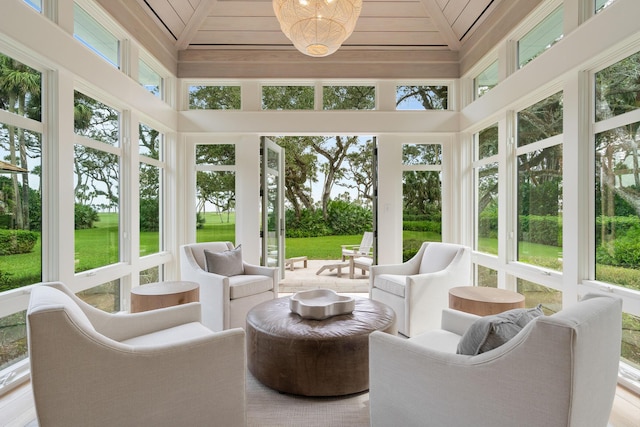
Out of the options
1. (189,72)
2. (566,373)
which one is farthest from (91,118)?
(566,373)

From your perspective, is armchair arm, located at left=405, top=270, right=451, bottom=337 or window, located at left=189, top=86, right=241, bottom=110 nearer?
armchair arm, located at left=405, top=270, right=451, bottom=337

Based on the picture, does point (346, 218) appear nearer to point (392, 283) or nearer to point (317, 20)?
point (392, 283)

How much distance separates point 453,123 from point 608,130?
2.55 metres

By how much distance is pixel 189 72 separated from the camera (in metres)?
5.14

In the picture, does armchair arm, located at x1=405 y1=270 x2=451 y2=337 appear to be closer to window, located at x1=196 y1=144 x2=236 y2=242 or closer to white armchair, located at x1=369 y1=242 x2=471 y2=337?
white armchair, located at x1=369 y1=242 x2=471 y2=337

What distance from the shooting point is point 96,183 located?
357 cm

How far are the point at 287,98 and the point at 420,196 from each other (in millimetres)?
2523

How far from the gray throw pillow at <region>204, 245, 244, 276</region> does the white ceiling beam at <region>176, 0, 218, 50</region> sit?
311cm

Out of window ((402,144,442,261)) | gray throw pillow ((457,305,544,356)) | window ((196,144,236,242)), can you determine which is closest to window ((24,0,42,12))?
window ((196,144,236,242))

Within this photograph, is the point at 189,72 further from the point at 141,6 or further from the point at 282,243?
the point at 282,243

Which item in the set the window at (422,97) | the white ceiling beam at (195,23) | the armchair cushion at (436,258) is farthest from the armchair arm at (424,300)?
the white ceiling beam at (195,23)

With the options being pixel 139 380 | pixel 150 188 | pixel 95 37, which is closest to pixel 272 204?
pixel 150 188

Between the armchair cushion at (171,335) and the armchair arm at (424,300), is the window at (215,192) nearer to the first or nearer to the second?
the armchair arm at (424,300)

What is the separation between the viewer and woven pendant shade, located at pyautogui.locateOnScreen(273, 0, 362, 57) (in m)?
2.74
